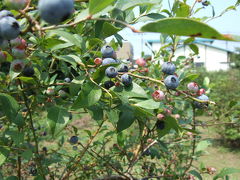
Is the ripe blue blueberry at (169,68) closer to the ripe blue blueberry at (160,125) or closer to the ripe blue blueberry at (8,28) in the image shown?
the ripe blue blueberry at (160,125)

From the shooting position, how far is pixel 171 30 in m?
0.39

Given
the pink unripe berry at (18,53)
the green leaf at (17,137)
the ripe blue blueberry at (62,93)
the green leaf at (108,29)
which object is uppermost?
the green leaf at (108,29)

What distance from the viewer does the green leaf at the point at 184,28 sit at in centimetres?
35

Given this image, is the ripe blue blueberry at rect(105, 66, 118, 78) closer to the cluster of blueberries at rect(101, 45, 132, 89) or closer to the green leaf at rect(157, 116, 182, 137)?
the cluster of blueberries at rect(101, 45, 132, 89)

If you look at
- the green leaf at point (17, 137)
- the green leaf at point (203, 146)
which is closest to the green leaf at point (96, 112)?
the green leaf at point (17, 137)

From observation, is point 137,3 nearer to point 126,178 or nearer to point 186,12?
point 186,12

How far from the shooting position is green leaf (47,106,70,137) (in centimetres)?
83

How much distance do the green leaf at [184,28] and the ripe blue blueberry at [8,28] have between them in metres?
0.24

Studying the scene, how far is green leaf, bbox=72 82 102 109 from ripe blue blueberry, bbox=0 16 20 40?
1.00 feet

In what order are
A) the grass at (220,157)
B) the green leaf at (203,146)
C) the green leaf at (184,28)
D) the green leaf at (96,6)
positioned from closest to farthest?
the green leaf at (184,28) < the green leaf at (96,6) < the green leaf at (203,146) < the grass at (220,157)

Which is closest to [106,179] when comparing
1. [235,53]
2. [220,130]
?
[220,130]

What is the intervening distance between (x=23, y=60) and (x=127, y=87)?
31 cm

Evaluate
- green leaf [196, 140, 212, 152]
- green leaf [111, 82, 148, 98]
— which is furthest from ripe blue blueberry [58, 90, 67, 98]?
green leaf [196, 140, 212, 152]

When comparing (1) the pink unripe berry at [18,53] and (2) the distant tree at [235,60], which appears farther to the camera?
(2) the distant tree at [235,60]
